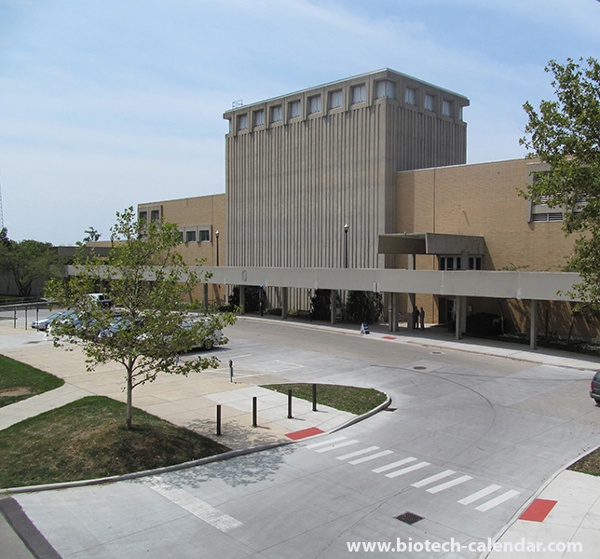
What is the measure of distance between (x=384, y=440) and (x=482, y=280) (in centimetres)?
1781

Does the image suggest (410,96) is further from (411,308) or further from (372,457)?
(372,457)

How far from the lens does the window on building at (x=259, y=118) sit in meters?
50.2

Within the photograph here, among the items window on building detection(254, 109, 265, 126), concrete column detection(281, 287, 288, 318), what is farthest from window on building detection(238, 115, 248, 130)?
concrete column detection(281, 287, 288, 318)

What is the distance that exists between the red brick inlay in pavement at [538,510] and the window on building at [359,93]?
35829mm

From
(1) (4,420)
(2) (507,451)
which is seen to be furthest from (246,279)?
(2) (507,451)

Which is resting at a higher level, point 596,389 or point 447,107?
point 447,107

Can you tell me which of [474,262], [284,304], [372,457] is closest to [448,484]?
[372,457]

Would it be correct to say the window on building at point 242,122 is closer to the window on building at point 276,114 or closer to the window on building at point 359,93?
the window on building at point 276,114

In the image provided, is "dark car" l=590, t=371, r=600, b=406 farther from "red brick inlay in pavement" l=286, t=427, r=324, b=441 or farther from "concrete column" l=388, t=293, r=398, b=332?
"concrete column" l=388, t=293, r=398, b=332

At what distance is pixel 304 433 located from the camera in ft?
50.8

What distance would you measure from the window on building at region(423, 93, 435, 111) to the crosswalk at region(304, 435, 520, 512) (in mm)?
35041

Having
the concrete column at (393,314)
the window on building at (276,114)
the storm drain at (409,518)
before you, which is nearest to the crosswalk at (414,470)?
the storm drain at (409,518)

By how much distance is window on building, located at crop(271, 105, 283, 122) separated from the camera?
48844 mm

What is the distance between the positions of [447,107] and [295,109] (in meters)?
12.1
